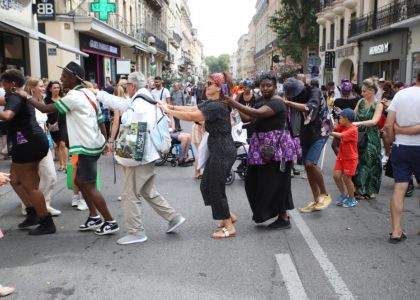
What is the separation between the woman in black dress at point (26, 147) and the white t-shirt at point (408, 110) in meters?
3.94

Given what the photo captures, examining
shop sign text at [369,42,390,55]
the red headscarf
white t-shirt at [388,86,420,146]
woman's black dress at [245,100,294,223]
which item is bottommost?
woman's black dress at [245,100,294,223]

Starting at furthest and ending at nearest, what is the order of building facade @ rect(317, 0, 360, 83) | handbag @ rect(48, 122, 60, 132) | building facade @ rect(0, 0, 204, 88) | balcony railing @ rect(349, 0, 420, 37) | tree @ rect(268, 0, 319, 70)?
tree @ rect(268, 0, 319, 70) < building facade @ rect(317, 0, 360, 83) < balcony railing @ rect(349, 0, 420, 37) < building facade @ rect(0, 0, 204, 88) < handbag @ rect(48, 122, 60, 132)

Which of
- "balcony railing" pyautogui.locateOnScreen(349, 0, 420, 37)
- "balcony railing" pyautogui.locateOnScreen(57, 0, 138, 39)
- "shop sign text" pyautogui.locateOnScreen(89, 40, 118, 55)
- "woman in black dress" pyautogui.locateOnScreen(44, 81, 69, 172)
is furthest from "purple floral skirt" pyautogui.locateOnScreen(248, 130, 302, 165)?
"shop sign text" pyautogui.locateOnScreen(89, 40, 118, 55)

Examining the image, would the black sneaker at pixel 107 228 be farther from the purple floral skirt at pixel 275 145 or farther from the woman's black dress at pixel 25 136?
the purple floral skirt at pixel 275 145

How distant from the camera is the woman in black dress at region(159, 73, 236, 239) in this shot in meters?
4.60

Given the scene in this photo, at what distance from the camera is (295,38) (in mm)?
41156

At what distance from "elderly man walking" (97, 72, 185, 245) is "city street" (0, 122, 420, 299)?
0.18 metres

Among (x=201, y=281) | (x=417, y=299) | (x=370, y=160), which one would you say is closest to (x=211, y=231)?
(x=201, y=281)

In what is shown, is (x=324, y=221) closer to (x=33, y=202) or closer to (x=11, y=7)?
(x=33, y=202)

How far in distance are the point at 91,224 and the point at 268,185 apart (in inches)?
84.8

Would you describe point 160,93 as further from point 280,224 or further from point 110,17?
point 110,17

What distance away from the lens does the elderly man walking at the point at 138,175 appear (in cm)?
460

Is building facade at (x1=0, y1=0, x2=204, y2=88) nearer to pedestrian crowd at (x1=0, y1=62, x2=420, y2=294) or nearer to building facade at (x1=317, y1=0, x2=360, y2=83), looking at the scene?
pedestrian crowd at (x1=0, y1=62, x2=420, y2=294)

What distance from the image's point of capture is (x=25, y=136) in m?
4.96
